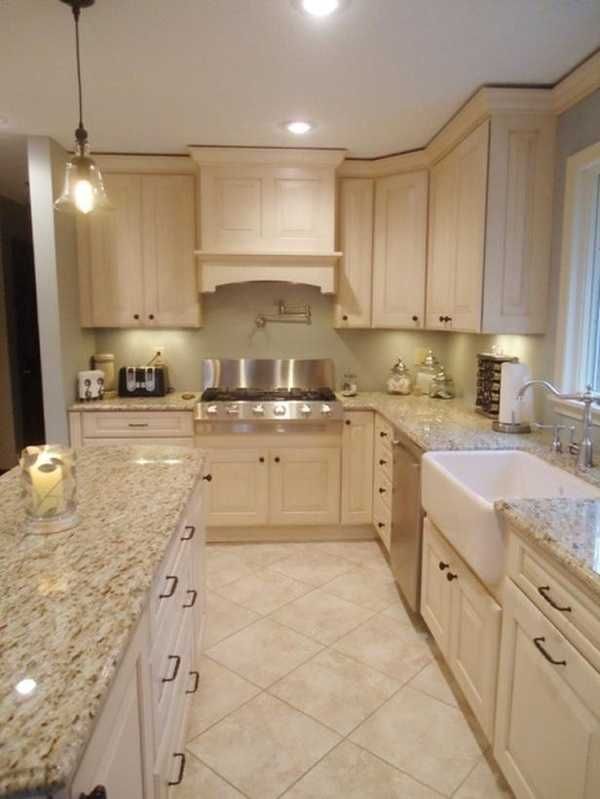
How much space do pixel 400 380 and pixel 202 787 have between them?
2.73 m

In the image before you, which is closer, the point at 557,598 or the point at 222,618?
the point at 557,598

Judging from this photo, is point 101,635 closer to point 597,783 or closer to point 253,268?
point 597,783

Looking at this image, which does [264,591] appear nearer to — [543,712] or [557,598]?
[543,712]

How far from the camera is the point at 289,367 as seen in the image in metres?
3.96

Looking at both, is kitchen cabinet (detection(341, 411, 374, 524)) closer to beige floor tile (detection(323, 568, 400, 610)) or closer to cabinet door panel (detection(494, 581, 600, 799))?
beige floor tile (detection(323, 568, 400, 610))

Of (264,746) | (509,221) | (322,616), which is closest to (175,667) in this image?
(264,746)

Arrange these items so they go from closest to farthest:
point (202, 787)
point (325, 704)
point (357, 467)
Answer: point (202, 787), point (325, 704), point (357, 467)

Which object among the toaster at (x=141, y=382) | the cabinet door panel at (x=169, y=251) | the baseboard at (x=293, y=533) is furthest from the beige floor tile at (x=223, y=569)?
the cabinet door panel at (x=169, y=251)

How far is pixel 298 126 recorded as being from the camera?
2.96 metres

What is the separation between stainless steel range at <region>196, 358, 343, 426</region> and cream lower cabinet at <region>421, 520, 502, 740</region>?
1252mm

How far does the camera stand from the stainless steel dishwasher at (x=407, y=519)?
2479 mm

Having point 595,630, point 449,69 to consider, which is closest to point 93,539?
point 595,630

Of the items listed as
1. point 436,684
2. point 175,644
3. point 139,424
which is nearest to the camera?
point 175,644

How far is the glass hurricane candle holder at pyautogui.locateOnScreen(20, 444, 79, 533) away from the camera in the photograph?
139cm
